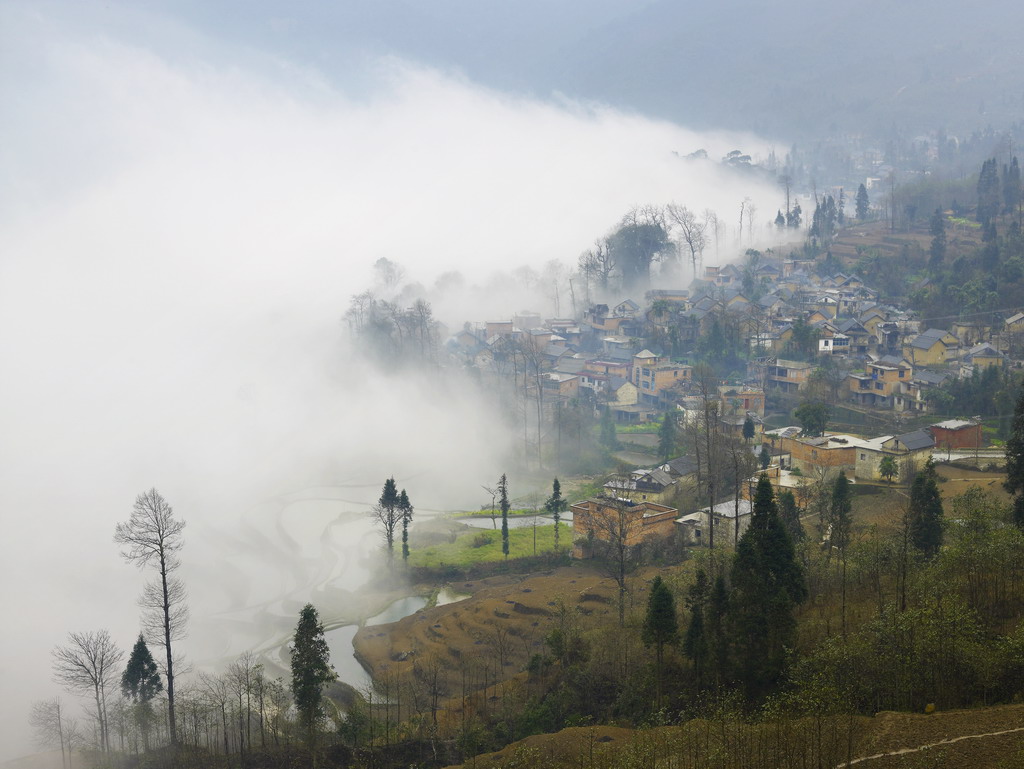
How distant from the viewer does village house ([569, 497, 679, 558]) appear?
25.9 meters

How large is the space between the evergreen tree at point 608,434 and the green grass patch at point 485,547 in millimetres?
7976

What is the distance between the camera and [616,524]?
26.0m

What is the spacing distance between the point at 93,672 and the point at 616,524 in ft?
46.5

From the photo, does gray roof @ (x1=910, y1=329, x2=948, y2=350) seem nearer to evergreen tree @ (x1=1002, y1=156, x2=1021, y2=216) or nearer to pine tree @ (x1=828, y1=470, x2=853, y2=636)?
pine tree @ (x1=828, y1=470, x2=853, y2=636)

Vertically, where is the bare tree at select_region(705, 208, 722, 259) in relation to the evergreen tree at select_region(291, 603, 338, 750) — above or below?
above

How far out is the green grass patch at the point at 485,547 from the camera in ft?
91.5

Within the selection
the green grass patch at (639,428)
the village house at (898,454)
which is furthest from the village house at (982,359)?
the green grass patch at (639,428)

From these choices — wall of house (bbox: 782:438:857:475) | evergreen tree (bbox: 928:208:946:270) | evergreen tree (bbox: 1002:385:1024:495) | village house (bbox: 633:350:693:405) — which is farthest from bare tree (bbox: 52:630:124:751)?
evergreen tree (bbox: 928:208:946:270)

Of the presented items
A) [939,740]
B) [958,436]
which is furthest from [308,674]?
[958,436]

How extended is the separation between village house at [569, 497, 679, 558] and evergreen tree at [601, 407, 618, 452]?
10.2 metres

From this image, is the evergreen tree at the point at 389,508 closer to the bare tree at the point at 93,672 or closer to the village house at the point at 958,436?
the bare tree at the point at 93,672

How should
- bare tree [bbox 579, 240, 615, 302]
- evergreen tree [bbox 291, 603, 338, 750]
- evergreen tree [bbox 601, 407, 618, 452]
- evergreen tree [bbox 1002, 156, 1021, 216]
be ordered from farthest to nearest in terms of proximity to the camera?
bare tree [bbox 579, 240, 615, 302] < evergreen tree [bbox 1002, 156, 1021, 216] < evergreen tree [bbox 601, 407, 618, 452] < evergreen tree [bbox 291, 603, 338, 750]

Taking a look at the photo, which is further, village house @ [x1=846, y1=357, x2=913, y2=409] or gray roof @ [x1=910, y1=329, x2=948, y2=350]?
gray roof @ [x1=910, y1=329, x2=948, y2=350]

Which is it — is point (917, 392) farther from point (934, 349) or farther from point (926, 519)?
point (926, 519)
